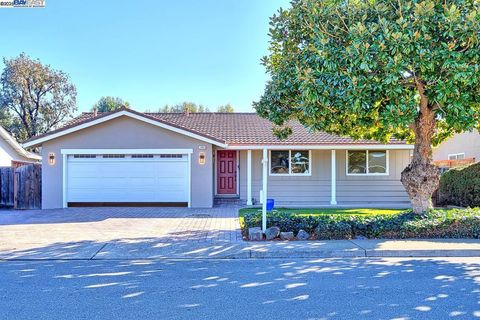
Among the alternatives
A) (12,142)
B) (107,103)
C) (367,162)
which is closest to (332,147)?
(367,162)

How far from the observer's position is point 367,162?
57.2 ft

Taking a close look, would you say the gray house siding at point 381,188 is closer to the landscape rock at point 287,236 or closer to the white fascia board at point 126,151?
the white fascia board at point 126,151

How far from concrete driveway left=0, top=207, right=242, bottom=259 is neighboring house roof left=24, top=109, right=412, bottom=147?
311 cm

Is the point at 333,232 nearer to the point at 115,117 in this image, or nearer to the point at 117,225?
the point at 117,225

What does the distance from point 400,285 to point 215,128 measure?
1432 cm

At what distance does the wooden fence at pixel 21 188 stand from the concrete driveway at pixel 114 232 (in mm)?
1032

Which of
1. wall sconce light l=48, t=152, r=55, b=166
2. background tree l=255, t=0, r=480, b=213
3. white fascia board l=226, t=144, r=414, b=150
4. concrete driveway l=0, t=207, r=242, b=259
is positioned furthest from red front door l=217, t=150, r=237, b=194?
background tree l=255, t=0, r=480, b=213

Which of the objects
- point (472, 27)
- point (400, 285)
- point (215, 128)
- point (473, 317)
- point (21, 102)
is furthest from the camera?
point (21, 102)

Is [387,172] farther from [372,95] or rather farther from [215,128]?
[372,95]

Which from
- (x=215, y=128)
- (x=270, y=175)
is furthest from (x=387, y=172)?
(x=215, y=128)

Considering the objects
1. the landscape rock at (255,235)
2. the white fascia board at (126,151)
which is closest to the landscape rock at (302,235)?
the landscape rock at (255,235)

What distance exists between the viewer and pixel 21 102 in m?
35.3

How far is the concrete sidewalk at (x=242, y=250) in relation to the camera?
790cm

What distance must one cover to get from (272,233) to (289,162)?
8.40 m
